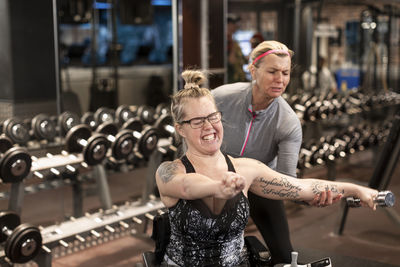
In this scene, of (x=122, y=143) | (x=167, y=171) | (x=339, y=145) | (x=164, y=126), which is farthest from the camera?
(x=339, y=145)

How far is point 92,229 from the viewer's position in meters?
3.02

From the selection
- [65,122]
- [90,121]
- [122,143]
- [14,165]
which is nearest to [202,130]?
[14,165]

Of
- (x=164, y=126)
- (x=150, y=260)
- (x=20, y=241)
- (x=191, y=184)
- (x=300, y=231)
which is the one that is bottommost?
(x=300, y=231)

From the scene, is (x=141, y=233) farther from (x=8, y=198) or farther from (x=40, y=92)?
(x=40, y=92)

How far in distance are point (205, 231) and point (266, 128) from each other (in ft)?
2.32

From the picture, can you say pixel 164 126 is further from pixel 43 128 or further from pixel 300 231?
pixel 300 231

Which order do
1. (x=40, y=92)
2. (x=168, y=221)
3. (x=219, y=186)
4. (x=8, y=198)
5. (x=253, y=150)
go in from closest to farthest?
(x=219, y=186) → (x=168, y=221) → (x=253, y=150) → (x=8, y=198) → (x=40, y=92)

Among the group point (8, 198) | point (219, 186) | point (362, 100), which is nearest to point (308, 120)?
point (362, 100)

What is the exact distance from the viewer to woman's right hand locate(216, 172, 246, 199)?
1.25 m

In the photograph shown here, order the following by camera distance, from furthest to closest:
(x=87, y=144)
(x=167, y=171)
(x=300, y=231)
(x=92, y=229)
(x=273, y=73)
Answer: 1. (x=300, y=231)
2. (x=87, y=144)
3. (x=92, y=229)
4. (x=273, y=73)
5. (x=167, y=171)

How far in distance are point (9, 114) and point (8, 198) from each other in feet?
2.56

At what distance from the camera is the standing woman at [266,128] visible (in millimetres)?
1946

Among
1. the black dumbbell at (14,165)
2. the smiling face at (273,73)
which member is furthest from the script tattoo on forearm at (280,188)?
the black dumbbell at (14,165)

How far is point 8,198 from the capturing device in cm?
322
